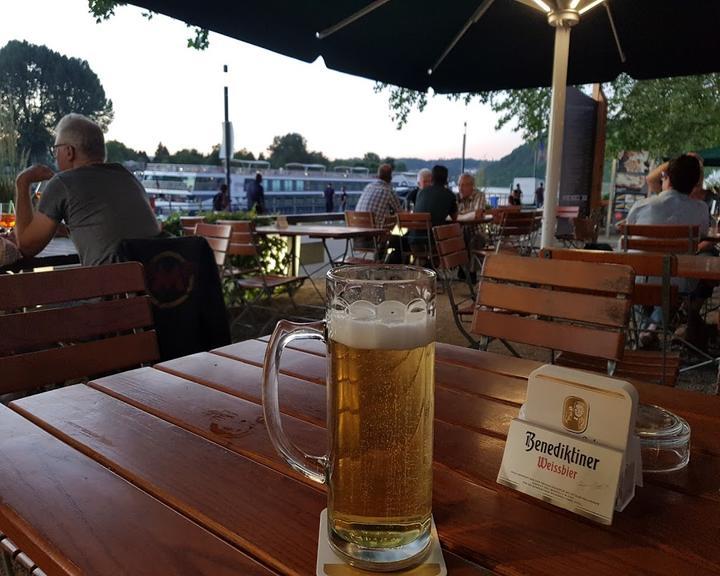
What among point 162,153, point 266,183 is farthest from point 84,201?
point 266,183

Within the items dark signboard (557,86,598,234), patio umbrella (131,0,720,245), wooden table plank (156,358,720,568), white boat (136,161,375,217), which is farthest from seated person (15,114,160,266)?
dark signboard (557,86,598,234)

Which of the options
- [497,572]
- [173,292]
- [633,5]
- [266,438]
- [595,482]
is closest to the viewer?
[497,572]

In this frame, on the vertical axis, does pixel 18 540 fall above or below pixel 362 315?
below

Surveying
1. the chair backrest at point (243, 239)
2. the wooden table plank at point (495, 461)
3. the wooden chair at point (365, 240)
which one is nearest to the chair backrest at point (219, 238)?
the chair backrest at point (243, 239)

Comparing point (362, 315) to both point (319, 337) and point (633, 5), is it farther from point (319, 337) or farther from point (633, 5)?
point (633, 5)

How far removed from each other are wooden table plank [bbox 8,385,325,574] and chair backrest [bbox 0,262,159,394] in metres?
0.33

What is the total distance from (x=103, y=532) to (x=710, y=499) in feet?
2.23

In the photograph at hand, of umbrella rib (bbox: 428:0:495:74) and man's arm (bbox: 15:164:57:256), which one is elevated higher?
umbrella rib (bbox: 428:0:495:74)

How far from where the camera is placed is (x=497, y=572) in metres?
0.49

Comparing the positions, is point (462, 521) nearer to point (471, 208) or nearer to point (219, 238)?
point (219, 238)

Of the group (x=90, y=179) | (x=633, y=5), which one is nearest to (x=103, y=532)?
(x=90, y=179)

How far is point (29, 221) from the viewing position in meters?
2.38

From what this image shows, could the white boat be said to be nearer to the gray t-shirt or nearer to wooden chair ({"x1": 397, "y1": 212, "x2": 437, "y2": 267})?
wooden chair ({"x1": 397, "y1": 212, "x2": 437, "y2": 267})

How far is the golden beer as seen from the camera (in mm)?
496
